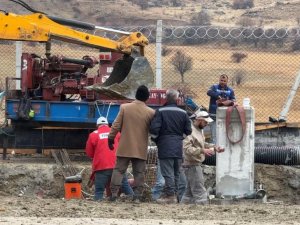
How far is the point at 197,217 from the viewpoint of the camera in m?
13.4

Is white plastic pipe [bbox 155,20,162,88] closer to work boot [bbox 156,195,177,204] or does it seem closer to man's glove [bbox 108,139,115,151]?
man's glove [bbox 108,139,115,151]

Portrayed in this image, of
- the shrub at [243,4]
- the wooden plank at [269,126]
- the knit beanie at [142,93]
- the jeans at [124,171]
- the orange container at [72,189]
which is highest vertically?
the shrub at [243,4]

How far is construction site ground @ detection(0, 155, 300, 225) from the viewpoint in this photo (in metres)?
13.0

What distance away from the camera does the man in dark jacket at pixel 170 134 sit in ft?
49.8

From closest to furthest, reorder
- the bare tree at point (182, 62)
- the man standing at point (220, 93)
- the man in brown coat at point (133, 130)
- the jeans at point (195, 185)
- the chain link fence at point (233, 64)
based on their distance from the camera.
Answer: the man in brown coat at point (133, 130) < the jeans at point (195, 185) < the man standing at point (220, 93) < the chain link fence at point (233, 64) < the bare tree at point (182, 62)

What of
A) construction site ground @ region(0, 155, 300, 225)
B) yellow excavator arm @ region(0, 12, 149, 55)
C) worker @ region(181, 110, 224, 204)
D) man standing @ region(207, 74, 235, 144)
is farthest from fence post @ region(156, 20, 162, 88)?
worker @ region(181, 110, 224, 204)

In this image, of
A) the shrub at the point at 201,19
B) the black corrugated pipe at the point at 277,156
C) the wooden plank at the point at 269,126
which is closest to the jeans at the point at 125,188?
the black corrugated pipe at the point at 277,156

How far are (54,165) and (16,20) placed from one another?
9.45 ft

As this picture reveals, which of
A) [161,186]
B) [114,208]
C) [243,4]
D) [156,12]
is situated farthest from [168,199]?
[243,4]

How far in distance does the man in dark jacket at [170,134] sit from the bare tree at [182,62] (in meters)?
18.1

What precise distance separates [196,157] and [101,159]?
155 cm

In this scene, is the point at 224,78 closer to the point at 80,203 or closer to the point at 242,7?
the point at 80,203

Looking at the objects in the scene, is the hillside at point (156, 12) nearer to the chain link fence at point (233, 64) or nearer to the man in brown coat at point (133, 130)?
the chain link fence at point (233, 64)

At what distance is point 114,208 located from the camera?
14.2 meters
